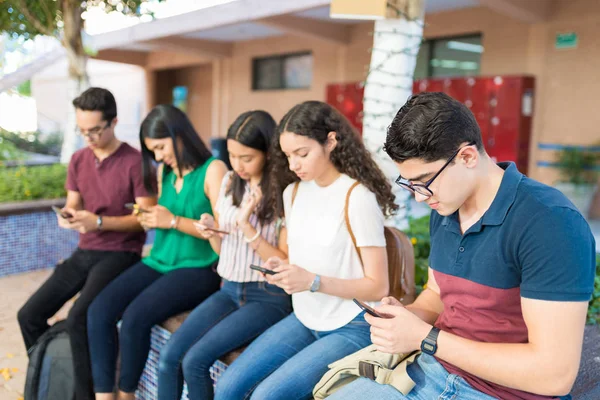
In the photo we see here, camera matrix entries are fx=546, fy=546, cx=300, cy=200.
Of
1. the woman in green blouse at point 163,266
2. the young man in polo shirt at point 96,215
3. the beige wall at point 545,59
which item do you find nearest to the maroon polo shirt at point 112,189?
the young man in polo shirt at point 96,215

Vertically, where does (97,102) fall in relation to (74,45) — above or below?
below

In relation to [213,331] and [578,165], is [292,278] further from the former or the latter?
[578,165]

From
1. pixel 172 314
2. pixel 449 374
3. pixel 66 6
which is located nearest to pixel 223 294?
pixel 172 314

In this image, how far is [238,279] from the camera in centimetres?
252

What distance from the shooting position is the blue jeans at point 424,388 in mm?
1487

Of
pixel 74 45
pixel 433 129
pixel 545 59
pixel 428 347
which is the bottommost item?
pixel 428 347

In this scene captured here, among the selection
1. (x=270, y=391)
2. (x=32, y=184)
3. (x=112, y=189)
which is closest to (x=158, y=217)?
(x=112, y=189)

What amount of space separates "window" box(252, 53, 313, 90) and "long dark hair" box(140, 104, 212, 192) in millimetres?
10326

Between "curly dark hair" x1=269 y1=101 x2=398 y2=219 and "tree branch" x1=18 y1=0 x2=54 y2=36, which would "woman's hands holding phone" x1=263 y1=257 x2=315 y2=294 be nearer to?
"curly dark hair" x1=269 y1=101 x2=398 y2=219

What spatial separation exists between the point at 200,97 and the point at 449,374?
15.8m

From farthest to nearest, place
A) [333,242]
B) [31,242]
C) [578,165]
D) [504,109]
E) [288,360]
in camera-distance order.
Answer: [504,109] < [578,165] < [31,242] < [333,242] < [288,360]

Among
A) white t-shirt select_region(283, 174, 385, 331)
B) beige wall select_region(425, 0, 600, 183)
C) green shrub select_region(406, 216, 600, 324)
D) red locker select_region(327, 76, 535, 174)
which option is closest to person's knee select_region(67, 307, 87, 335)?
white t-shirt select_region(283, 174, 385, 331)

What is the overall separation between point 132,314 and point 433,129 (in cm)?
181

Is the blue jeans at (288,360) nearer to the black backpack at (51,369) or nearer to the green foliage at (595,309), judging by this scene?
the black backpack at (51,369)
